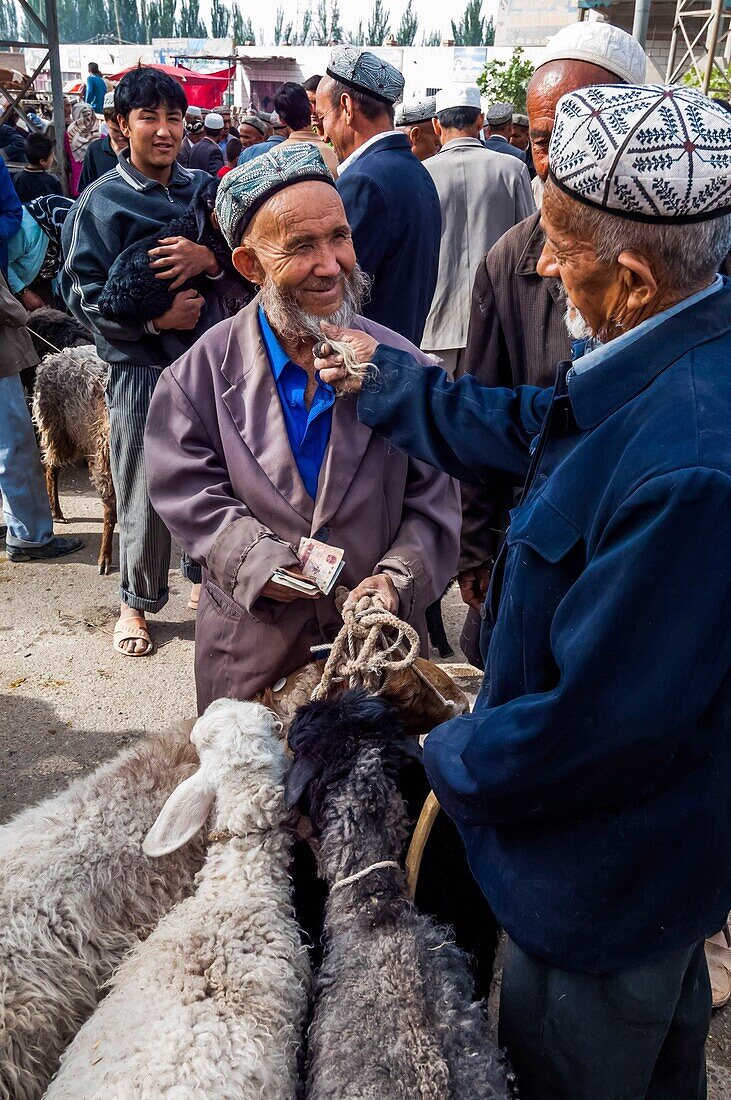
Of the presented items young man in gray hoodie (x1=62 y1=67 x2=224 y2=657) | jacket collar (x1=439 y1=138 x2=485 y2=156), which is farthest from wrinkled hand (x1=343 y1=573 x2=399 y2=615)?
jacket collar (x1=439 y1=138 x2=485 y2=156)

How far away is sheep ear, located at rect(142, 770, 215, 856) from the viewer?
2.06 meters

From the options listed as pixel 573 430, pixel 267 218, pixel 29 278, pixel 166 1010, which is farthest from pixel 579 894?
pixel 29 278

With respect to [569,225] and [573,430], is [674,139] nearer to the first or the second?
[569,225]

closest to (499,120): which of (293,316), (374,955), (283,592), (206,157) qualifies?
(206,157)

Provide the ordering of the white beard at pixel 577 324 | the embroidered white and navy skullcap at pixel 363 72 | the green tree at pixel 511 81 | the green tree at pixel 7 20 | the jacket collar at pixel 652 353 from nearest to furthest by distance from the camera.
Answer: the jacket collar at pixel 652 353 → the white beard at pixel 577 324 → the embroidered white and navy skullcap at pixel 363 72 → the green tree at pixel 7 20 → the green tree at pixel 511 81

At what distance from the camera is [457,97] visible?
5.92 metres

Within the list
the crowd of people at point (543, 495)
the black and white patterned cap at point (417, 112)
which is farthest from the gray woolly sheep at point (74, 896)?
the black and white patterned cap at point (417, 112)

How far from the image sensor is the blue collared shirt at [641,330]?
1301 millimetres

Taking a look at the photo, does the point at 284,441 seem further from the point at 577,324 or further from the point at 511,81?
the point at 511,81

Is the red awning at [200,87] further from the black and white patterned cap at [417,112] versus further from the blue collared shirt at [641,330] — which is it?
the blue collared shirt at [641,330]

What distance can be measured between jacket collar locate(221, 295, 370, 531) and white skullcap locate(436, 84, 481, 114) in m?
4.29

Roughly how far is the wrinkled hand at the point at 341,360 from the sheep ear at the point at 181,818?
1.06 m

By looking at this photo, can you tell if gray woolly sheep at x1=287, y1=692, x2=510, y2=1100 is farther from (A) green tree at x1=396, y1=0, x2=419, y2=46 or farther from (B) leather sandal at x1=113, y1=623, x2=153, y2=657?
(A) green tree at x1=396, y1=0, x2=419, y2=46

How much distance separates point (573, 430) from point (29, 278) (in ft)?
20.2
